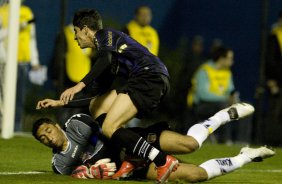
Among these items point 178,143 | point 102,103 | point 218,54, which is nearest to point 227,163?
point 178,143

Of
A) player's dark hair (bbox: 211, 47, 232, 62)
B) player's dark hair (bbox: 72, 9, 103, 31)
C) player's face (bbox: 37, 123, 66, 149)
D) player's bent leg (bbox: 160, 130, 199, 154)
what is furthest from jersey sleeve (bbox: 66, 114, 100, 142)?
player's dark hair (bbox: 211, 47, 232, 62)

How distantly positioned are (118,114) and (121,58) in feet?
1.87

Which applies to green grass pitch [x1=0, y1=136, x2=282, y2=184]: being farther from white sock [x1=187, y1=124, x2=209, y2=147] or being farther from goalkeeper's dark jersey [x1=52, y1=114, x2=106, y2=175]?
white sock [x1=187, y1=124, x2=209, y2=147]

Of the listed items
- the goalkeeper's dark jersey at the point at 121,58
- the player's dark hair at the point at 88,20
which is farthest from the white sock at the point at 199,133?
the player's dark hair at the point at 88,20

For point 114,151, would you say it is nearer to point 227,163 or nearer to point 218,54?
point 227,163

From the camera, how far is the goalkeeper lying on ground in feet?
33.0

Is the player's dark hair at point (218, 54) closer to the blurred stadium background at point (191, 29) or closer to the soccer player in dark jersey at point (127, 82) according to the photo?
the blurred stadium background at point (191, 29)

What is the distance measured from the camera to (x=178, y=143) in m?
10.3

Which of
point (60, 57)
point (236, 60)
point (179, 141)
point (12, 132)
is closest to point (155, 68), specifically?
point (179, 141)

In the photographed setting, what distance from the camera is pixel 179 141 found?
10.3m

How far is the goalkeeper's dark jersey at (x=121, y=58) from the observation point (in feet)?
32.5

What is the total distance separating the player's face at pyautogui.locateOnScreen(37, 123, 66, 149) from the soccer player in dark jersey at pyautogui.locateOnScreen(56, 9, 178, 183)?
55 cm

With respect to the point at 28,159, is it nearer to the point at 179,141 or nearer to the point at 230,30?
the point at 179,141

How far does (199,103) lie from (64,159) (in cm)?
694
